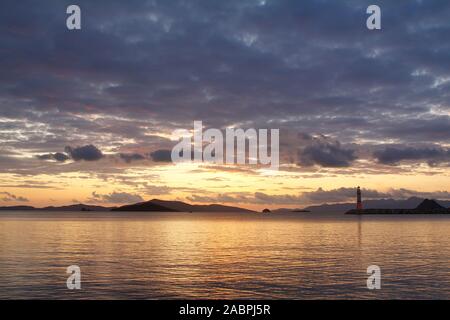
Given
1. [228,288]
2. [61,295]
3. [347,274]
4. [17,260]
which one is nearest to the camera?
[61,295]

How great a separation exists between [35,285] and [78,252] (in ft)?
108

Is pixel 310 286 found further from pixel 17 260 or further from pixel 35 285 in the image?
pixel 17 260
